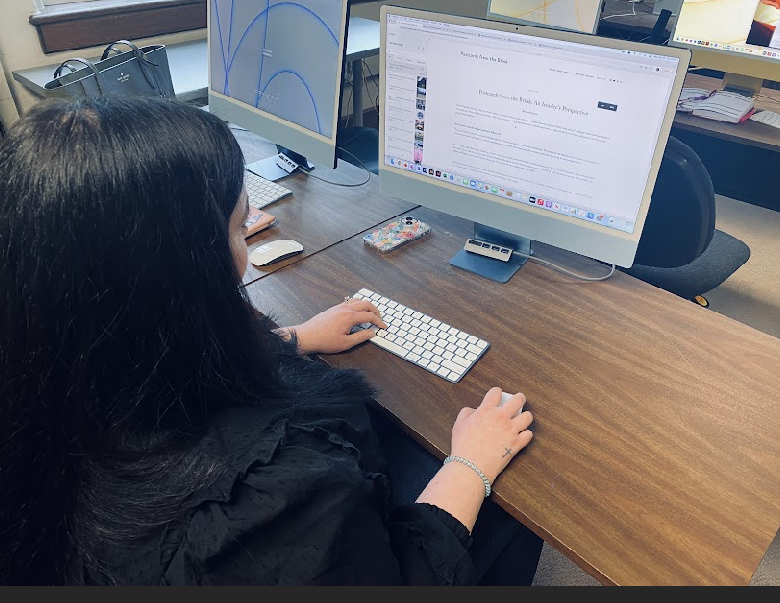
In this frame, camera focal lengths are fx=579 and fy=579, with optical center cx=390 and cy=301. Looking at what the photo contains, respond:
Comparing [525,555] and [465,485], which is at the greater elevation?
[465,485]

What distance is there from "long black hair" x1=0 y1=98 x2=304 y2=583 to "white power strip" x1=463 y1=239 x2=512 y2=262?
687mm

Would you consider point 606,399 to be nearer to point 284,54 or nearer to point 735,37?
point 284,54

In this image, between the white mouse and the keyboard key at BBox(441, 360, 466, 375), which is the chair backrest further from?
the white mouse

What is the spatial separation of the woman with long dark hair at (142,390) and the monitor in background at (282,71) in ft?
2.45

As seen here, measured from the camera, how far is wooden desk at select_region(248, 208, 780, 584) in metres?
0.74

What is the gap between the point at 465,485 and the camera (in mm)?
814

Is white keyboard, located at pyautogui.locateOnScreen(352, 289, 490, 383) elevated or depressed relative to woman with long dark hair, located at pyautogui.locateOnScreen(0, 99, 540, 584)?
depressed

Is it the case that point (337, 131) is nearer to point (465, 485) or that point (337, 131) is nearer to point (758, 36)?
point (465, 485)

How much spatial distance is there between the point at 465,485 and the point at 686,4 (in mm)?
2259

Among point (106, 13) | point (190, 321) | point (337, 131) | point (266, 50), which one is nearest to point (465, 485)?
point (190, 321)

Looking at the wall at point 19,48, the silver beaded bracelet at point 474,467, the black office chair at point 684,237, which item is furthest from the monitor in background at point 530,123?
the wall at point 19,48

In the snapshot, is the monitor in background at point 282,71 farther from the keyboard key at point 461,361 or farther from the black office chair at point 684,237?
the black office chair at point 684,237

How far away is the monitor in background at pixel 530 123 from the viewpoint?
96 cm

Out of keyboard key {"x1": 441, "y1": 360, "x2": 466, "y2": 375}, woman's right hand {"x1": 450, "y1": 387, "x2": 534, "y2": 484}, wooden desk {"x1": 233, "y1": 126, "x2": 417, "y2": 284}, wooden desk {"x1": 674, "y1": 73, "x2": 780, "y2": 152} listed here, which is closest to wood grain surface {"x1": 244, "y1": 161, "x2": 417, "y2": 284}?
wooden desk {"x1": 233, "y1": 126, "x2": 417, "y2": 284}
